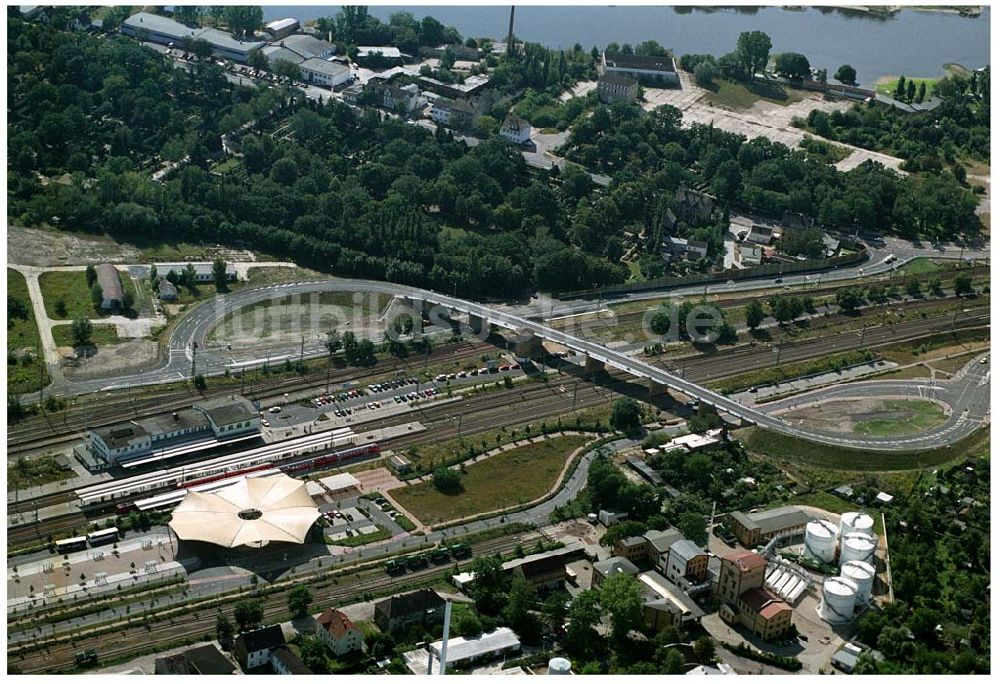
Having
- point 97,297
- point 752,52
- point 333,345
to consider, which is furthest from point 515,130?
point 97,297

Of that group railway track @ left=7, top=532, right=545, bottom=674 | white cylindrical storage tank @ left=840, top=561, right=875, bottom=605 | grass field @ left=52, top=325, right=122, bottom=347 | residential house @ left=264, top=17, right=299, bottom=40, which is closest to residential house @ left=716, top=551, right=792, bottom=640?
white cylindrical storage tank @ left=840, top=561, right=875, bottom=605

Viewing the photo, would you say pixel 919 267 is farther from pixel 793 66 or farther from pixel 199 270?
pixel 199 270

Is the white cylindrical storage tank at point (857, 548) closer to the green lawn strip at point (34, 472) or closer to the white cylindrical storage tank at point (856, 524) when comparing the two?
the white cylindrical storage tank at point (856, 524)

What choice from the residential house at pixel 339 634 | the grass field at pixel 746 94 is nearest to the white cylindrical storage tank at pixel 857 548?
the residential house at pixel 339 634

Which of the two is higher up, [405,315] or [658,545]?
[405,315]

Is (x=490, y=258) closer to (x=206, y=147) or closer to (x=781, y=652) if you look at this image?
(x=206, y=147)

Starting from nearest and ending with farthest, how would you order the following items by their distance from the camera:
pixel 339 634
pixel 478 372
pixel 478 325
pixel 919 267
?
pixel 339 634
pixel 478 372
pixel 478 325
pixel 919 267
